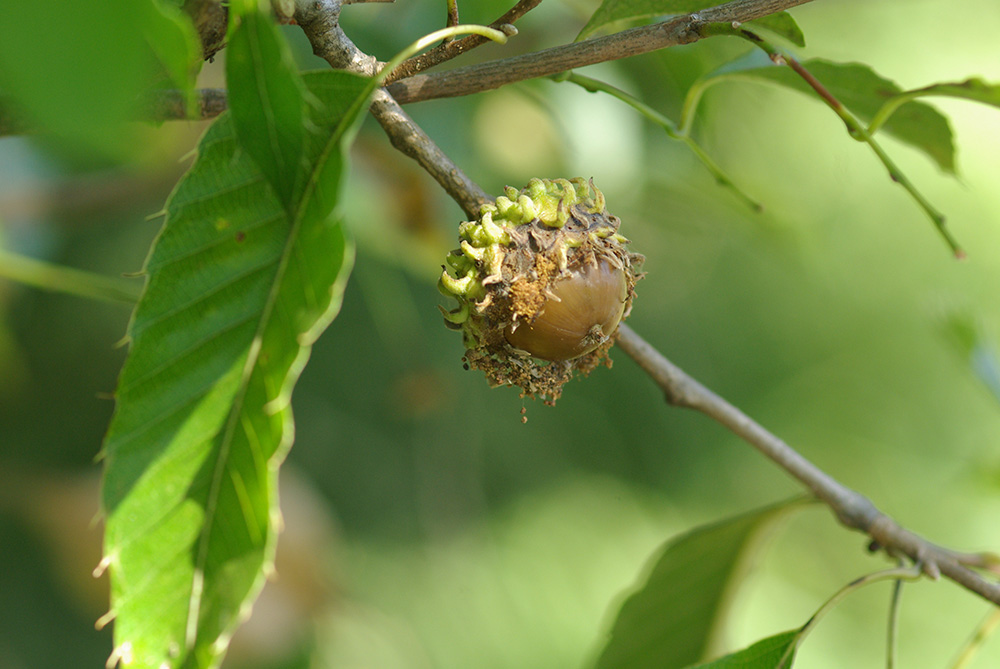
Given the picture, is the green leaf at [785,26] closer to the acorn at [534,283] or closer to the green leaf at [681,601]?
the acorn at [534,283]

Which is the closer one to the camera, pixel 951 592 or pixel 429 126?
pixel 429 126

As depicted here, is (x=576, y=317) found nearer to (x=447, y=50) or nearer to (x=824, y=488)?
(x=447, y=50)

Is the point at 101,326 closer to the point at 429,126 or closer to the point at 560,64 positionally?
the point at 429,126

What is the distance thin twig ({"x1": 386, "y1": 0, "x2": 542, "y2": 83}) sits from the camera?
67 cm

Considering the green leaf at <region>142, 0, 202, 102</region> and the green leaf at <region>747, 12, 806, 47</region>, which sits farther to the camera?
the green leaf at <region>747, 12, 806, 47</region>

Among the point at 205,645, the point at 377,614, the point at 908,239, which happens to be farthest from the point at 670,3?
the point at 908,239

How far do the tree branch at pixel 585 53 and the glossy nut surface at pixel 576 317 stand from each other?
0.17 meters

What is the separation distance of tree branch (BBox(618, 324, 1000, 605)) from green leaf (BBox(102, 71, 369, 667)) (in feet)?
1.35

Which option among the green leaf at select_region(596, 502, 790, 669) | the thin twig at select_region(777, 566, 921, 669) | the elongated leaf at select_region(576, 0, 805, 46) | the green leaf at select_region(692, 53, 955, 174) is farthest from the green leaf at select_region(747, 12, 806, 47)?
the green leaf at select_region(596, 502, 790, 669)

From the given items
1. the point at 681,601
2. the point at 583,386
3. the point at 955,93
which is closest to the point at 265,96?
the point at 955,93

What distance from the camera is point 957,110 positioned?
10.4 feet

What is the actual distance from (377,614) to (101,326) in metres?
1.17

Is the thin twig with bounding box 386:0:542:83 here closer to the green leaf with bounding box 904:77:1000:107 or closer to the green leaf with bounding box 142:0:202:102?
the green leaf with bounding box 142:0:202:102

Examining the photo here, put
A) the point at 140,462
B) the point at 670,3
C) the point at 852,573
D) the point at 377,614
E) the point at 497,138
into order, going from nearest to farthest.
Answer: the point at 140,462 → the point at 670,3 → the point at 497,138 → the point at 377,614 → the point at 852,573
